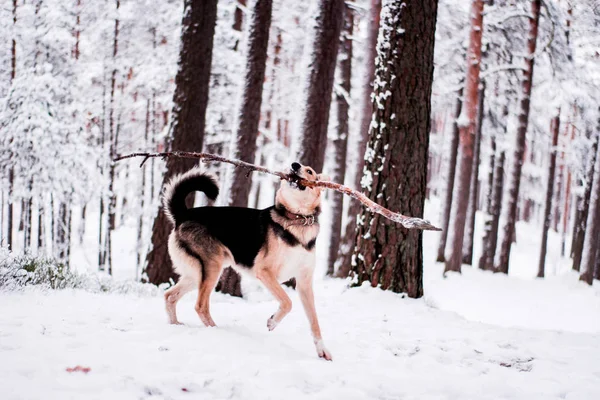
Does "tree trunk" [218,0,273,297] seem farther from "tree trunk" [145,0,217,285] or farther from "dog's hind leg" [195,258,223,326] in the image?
"dog's hind leg" [195,258,223,326]

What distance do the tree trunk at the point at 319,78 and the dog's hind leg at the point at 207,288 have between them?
529 centimetres

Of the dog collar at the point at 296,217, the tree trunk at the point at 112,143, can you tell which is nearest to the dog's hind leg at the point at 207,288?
the dog collar at the point at 296,217

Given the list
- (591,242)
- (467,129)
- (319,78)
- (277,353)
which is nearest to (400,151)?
(277,353)

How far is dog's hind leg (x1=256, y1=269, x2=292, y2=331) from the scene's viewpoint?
177 inches

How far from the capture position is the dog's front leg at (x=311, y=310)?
413 centimetres

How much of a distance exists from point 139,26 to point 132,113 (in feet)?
11.9

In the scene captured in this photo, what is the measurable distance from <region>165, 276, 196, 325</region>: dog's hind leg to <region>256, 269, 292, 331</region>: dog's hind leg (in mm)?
958

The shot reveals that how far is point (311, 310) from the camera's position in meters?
4.50

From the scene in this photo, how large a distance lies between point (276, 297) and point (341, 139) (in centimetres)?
1046

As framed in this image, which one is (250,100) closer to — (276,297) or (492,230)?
(276,297)

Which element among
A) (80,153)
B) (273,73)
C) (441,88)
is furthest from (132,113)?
(441,88)

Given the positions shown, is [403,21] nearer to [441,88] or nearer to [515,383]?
[515,383]

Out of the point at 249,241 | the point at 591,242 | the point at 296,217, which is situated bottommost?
the point at 591,242

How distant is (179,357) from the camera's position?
142 inches
